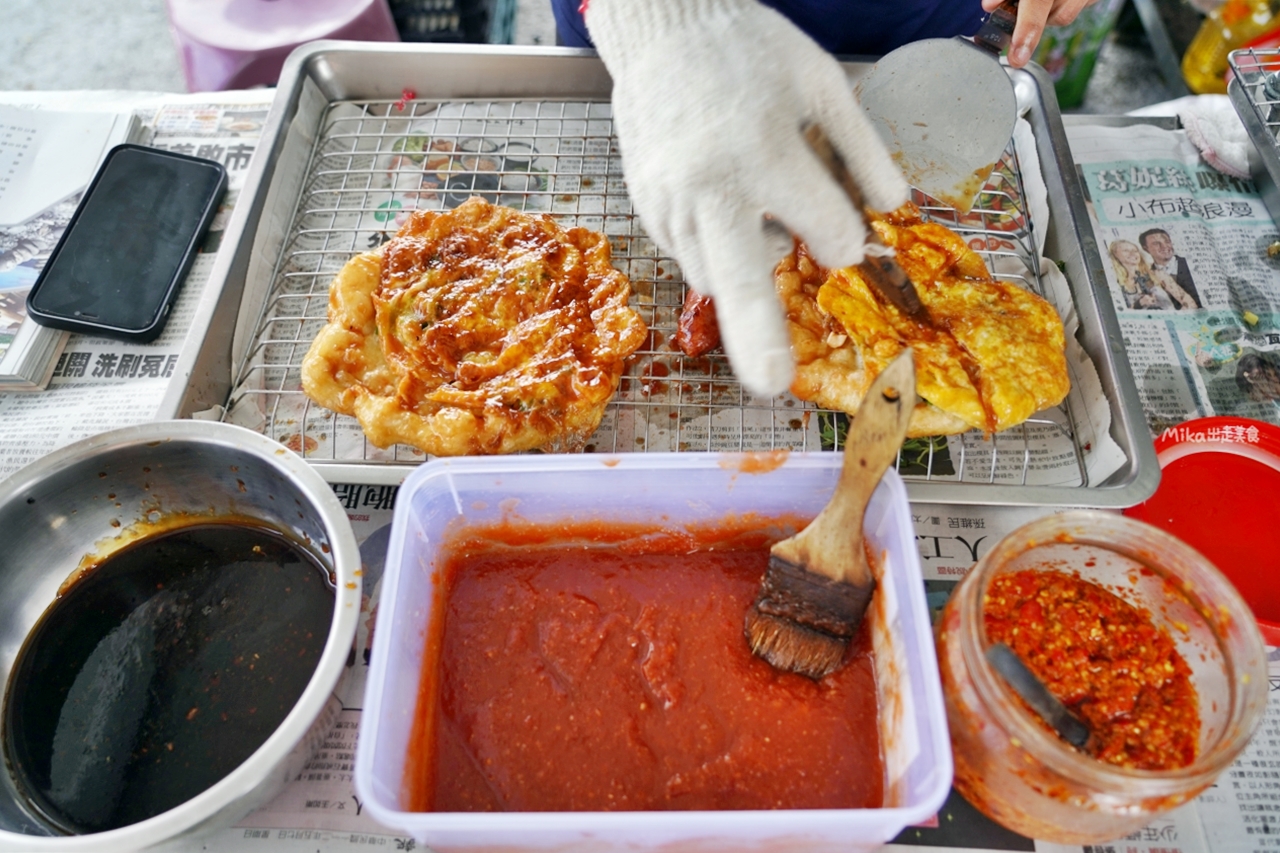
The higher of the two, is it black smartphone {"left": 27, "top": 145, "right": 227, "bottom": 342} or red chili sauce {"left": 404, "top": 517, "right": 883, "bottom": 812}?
black smartphone {"left": 27, "top": 145, "right": 227, "bottom": 342}

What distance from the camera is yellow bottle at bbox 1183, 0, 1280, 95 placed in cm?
432

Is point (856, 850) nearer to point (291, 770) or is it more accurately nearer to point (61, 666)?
point (291, 770)

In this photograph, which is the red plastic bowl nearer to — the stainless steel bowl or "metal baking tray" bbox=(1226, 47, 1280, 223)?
"metal baking tray" bbox=(1226, 47, 1280, 223)

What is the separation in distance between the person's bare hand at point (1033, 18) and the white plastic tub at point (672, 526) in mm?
1868

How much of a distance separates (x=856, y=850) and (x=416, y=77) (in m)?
3.26

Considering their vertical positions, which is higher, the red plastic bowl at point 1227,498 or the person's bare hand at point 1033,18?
the person's bare hand at point 1033,18

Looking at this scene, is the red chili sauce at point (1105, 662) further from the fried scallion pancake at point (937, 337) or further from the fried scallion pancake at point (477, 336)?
the fried scallion pancake at point (477, 336)

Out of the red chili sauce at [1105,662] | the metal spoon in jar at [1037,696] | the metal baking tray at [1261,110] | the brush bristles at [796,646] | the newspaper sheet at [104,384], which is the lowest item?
the newspaper sheet at [104,384]

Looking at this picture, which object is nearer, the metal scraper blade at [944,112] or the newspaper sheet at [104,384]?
the newspaper sheet at [104,384]

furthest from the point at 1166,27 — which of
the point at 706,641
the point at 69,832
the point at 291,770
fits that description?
the point at 69,832

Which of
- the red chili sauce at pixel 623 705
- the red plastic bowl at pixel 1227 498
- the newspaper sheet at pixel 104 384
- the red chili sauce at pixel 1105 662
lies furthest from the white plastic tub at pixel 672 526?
the newspaper sheet at pixel 104 384

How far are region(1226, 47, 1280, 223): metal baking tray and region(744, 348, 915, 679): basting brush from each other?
2385 mm

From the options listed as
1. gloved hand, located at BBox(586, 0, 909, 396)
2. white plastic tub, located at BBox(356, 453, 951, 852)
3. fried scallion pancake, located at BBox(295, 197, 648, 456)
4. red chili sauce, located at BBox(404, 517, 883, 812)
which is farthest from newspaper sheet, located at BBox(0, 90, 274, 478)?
gloved hand, located at BBox(586, 0, 909, 396)

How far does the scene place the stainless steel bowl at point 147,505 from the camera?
190 centimetres
